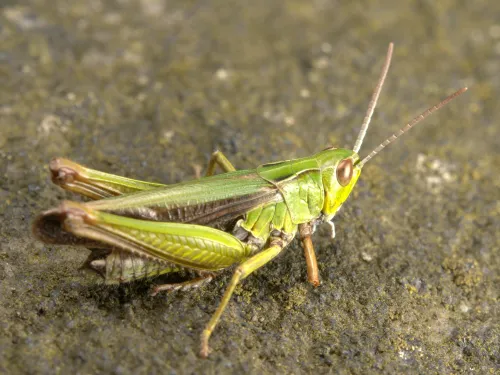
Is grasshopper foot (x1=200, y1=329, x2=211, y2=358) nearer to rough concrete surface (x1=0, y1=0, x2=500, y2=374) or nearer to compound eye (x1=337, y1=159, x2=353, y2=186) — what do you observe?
rough concrete surface (x1=0, y1=0, x2=500, y2=374)

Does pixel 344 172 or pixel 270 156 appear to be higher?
pixel 344 172

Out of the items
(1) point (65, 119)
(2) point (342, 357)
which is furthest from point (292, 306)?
(1) point (65, 119)

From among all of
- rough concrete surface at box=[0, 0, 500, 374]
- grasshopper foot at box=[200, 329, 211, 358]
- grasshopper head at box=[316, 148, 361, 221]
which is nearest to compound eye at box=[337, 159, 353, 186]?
grasshopper head at box=[316, 148, 361, 221]

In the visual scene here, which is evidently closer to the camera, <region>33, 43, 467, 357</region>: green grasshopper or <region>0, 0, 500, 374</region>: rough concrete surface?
<region>33, 43, 467, 357</region>: green grasshopper

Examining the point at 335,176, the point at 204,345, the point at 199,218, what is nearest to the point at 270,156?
the point at 335,176

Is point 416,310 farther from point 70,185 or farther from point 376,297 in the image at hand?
point 70,185

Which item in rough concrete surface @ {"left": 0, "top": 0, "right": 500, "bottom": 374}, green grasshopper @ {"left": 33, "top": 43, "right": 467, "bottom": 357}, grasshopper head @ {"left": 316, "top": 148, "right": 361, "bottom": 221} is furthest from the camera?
grasshopper head @ {"left": 316, "top": 148, "right": 361, "bottom": 221}

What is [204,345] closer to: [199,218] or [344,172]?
[199,218]
